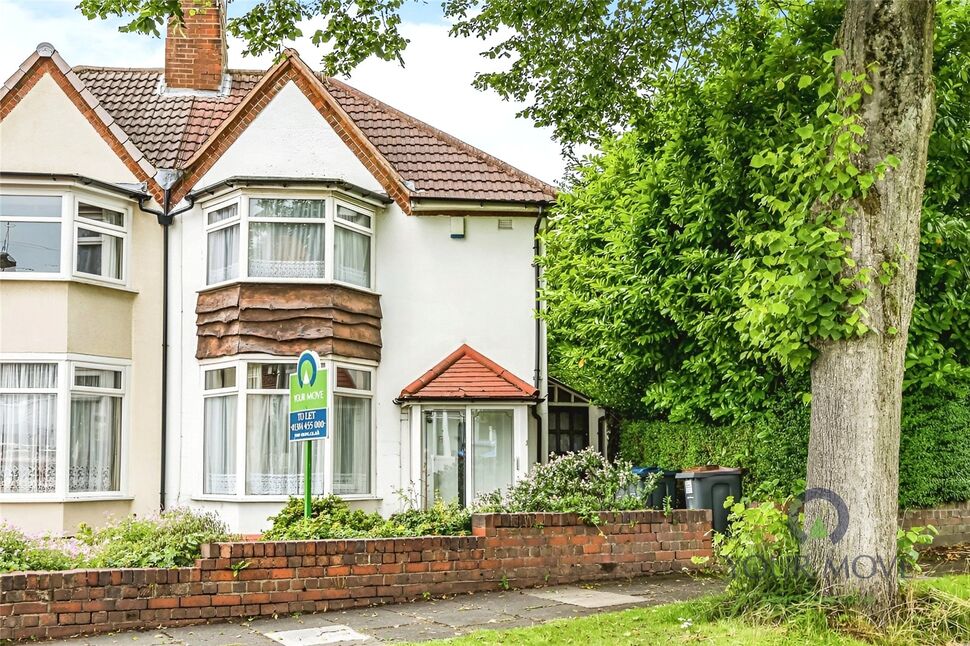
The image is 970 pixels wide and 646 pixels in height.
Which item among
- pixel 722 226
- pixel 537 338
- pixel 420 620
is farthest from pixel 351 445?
pixel 420 620

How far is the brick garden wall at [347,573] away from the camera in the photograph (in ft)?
29.9

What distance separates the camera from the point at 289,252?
54.3 feet

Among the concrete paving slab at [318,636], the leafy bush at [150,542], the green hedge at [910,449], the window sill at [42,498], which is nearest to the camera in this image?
the concrete paving slab at [318,636]

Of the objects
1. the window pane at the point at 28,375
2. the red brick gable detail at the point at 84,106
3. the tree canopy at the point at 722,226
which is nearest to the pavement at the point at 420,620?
the tree canopy at the point at 722,226

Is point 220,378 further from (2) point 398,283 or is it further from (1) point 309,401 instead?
(1) point 309,401

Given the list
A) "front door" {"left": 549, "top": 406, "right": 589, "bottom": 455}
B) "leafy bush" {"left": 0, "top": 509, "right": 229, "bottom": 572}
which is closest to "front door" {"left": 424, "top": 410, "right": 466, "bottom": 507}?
"front door" {"left": 549, "top": 406, "right": 589, "bottom": 455}

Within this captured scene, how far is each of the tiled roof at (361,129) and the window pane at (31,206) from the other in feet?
6.88

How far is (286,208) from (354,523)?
6.91m

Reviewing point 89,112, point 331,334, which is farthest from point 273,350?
point 89,112

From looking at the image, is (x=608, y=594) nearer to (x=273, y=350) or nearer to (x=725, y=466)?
(x=725, y=466)

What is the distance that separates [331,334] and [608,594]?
7079 mm

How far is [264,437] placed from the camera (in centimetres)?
1627

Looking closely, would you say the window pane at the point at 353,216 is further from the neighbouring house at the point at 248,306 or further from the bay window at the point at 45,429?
the bay window at the point at 45,429

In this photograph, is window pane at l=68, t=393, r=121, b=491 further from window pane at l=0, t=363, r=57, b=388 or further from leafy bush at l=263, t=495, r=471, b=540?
leafy bush at l=263, t=495, r=471, b=540
